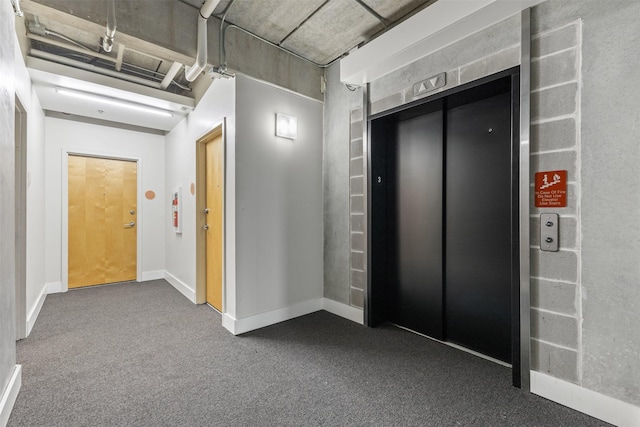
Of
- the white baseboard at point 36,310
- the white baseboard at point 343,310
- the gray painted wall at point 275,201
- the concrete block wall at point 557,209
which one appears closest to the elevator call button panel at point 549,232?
the concrete block wall at point 557,209

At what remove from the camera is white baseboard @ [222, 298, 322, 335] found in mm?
2971

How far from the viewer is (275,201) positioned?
3262mm

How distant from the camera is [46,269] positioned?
4.41 meters

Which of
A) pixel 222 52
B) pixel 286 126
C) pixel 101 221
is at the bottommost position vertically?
pixel 101 221

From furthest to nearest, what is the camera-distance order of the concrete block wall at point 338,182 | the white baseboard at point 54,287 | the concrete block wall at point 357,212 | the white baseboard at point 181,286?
the white baseboard at point 54,287 → the white baseboard at point 181,286 → the concrete block wall at point 338,182 → the concrete block wall at point 357,212

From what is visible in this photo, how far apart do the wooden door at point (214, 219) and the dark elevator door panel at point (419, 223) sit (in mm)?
2087

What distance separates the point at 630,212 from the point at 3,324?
3.70 meters

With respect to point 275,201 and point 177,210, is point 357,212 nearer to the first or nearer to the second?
point 275,201

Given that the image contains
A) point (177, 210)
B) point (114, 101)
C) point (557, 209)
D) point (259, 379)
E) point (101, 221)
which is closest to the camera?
point (557, 209)

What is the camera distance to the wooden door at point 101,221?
4730 millimetres

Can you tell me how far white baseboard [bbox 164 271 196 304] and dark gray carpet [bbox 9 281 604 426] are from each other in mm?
829

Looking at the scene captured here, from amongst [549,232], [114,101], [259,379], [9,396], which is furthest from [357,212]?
[114,101]

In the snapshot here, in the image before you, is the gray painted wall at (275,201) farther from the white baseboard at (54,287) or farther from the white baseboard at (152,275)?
the white baseboard at (54,287)

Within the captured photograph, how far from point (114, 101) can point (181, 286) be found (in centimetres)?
274
